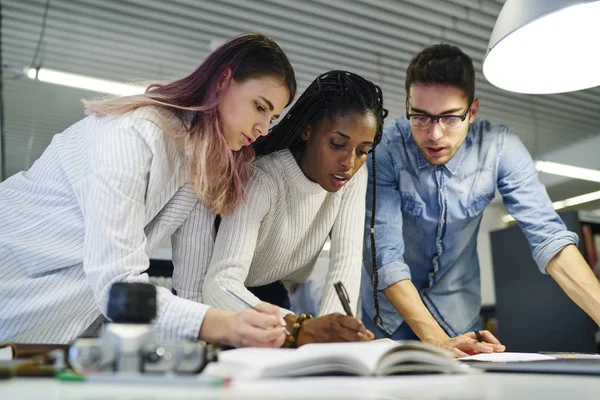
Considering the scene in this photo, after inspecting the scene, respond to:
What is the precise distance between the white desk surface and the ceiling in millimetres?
4246

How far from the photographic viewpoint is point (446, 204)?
6.24ft

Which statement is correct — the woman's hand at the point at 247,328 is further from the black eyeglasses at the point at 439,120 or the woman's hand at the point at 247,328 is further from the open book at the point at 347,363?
the black eyeglasses at the point at 439,120

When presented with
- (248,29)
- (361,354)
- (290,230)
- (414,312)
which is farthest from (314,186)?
(248,29)

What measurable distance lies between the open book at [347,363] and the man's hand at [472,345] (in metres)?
0.69

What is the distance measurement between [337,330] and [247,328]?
0.18 m

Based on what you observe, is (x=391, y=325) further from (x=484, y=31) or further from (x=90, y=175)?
(x=484, y=31)

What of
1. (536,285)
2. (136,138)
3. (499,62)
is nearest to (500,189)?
(499,62)

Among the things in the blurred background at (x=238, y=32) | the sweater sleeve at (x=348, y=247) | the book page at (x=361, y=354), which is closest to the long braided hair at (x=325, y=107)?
the sweater sleeve at (x=348, y=247)

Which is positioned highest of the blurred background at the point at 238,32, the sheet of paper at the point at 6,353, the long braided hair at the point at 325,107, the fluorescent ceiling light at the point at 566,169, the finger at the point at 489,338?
the blurred background at the point at 238,32

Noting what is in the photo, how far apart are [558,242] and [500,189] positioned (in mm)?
291

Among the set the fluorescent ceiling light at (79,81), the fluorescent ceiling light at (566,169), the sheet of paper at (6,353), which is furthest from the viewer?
the fluorescent ceiling light at (566,169)

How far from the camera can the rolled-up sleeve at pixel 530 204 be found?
5.87 feet

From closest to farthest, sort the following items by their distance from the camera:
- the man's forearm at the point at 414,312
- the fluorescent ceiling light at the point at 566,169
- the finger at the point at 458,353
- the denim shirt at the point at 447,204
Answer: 1. the finger at the point at 458,353
2. the man's forearm at the point at 414,312
3. the denim shirt at the point at 447,204
4. the fluorescent ceiling light at the point at 566,169

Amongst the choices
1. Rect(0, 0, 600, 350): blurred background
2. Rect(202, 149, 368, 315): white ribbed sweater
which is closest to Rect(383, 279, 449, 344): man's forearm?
Rect(202, 149, 368, 315): white ribbed sweater
